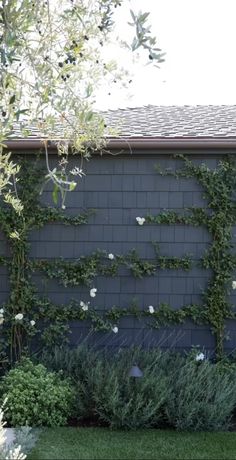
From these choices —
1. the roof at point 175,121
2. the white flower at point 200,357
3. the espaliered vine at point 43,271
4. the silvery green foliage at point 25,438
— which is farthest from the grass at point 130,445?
the roof at point 175,121

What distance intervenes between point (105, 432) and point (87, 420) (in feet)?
1.75

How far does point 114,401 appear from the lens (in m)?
6.82

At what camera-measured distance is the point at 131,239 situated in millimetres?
8773

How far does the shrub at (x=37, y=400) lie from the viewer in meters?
7.09

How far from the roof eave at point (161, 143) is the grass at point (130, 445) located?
323 centimetres

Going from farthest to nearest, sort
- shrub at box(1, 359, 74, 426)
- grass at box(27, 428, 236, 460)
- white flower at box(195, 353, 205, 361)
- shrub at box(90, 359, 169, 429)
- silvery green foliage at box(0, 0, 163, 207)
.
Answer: white flower at box(195, 353, 205, 361) < shrub at box(1, 359, 74, 426) < shrub at box(90, 359, 169, 429) < grass at box(27, 428, 236, 460) < silvery green foliage at box(0, 0, 163, 207)

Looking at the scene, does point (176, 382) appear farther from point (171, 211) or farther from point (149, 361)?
point (171, 211)

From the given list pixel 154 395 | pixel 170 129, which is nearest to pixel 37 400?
pixel 154 395

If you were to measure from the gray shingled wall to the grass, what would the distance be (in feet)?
6.37

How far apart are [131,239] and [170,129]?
1.61 metres

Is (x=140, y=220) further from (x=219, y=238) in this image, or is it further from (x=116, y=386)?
(x=116, y=386)

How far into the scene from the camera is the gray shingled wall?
8.72 meters

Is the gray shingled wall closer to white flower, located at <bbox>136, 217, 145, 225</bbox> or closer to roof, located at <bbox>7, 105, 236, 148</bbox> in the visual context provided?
white flower, located at <bbox>136, 217, 145, 225</bbox>

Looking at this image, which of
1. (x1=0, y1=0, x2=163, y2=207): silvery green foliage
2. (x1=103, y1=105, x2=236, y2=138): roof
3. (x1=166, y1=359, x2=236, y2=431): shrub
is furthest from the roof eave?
(x1=166, y1=359, x2=236, y2=431): shrub
